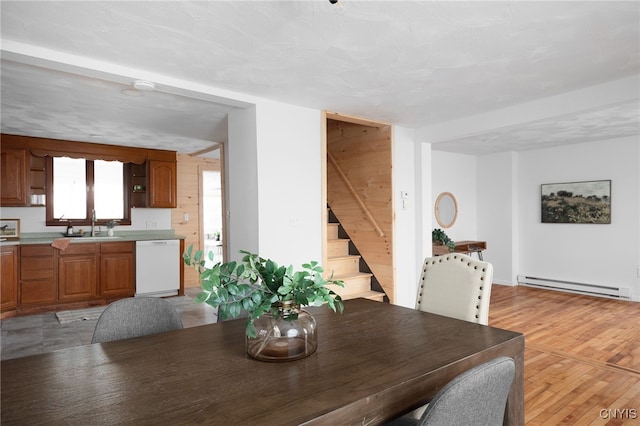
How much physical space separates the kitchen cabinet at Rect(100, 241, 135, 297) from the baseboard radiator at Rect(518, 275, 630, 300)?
6.18 metres

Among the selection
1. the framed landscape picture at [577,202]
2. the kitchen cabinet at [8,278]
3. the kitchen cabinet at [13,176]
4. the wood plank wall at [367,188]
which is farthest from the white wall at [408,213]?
the kitchen cabinet at [13,176]

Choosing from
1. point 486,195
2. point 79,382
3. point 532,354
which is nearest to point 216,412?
point 79,382

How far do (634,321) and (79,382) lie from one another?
5530 mm

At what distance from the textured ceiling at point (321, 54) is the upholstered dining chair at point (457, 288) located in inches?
50.9

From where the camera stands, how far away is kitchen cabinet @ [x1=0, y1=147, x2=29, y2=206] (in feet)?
16.1

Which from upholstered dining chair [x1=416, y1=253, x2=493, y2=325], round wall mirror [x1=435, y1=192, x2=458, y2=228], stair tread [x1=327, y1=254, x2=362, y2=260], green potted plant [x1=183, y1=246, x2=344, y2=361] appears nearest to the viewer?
green potted plant [x1=183, y1=246, x2=344, y2=361]

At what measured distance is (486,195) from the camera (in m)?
7.16

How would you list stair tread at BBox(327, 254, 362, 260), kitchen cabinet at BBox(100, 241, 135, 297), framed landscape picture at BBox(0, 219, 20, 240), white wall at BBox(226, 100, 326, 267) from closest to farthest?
white wall at BBox(226, 100, 326, 267)
stair tread at BBox(327, 254, 362, 260)
framed landscape picture at BBox(0, 219, 20, 240)
kitchen cabinet at BBox(100, 241, 135, 297)

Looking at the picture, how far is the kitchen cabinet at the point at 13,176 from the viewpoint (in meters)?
4.91

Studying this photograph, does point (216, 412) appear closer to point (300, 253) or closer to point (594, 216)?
point (300, 253)

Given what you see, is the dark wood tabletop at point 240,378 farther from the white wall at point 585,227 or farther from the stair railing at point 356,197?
the white wall at point 585,227

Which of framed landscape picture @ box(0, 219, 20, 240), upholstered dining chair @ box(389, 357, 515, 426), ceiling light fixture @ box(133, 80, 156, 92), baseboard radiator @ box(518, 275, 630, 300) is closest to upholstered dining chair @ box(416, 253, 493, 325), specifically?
upholstered dining chair @ box(389, 357, 515, 426)

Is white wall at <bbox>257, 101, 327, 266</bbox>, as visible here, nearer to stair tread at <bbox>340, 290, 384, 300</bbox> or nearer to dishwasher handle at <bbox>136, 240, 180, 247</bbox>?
stair tread at <bbox>340, 290, 384, 300</bbox>

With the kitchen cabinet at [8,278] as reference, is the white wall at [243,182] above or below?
above
